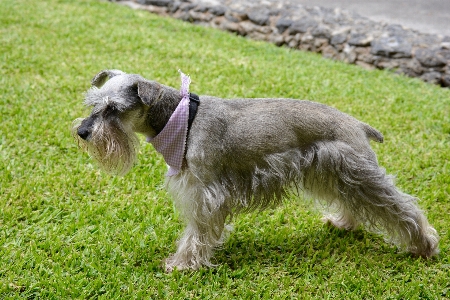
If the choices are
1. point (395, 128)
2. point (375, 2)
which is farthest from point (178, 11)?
point (395, 128)

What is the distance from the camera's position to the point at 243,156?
4168 millimetres

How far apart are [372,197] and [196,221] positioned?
4.71ft

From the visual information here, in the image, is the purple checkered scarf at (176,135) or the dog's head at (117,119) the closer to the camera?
the dog's head at (117,119)

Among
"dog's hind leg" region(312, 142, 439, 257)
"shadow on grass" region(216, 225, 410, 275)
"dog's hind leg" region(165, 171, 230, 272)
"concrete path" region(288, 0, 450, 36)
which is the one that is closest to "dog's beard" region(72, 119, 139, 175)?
"dog's hind leg" region(165, 171, 230, 272)

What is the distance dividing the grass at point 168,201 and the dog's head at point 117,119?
937 millimetres

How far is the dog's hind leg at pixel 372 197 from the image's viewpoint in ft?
13.5

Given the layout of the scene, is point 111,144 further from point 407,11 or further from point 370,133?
point 407,11

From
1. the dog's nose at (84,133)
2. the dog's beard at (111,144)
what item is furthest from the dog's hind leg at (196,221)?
the dog's nose at (84,133)

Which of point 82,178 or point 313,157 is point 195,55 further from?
point 313,157

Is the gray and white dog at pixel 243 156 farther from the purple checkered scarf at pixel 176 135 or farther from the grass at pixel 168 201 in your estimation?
the grass at pixel 168 201

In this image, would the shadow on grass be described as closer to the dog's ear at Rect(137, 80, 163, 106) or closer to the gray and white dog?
the gray and white dog

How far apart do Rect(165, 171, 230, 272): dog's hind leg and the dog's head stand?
491 millimetres

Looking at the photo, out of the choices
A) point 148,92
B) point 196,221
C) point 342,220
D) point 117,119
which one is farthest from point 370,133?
point 117,119

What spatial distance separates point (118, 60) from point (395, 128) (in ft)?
14.8
